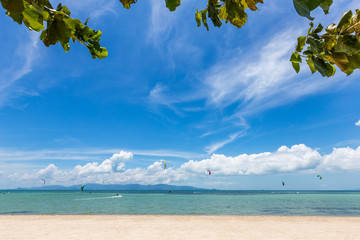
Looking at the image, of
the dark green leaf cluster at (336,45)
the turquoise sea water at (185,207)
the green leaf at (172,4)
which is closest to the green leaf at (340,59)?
the dark green leaf cluster at (336,45)

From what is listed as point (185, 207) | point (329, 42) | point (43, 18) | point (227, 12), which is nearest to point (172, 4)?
point (227, 12)

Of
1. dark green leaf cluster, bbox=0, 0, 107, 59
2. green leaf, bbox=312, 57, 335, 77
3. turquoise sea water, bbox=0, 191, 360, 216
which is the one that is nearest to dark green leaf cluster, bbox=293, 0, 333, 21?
green leaf, bbox=312, 57, 335, 77

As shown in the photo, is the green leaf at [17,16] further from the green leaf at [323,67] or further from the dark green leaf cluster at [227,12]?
the green leaf at [323,67]

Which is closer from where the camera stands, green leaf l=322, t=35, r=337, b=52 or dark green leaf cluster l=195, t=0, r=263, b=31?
green leaf l=322, t=35, r=337, b=52

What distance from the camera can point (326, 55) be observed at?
82 centimetres

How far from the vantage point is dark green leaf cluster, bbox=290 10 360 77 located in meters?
0.73

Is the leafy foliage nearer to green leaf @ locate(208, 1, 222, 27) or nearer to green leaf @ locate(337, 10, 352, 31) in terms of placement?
green leaf @ locate(337, 10, 352, 31)

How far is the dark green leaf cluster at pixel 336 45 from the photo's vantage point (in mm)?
725

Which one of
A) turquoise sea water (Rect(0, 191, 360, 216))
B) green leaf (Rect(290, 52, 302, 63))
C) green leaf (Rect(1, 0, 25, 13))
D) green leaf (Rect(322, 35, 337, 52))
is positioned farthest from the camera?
turquoise sea water (Rect(0, 191, 360, 216))

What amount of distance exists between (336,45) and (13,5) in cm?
102

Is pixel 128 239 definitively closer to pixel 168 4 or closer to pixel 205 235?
pixel 205 235

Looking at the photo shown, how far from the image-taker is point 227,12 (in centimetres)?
109

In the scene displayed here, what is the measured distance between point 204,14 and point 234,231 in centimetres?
1367

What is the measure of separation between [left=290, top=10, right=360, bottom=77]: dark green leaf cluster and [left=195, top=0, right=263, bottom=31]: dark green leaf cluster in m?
0.34
